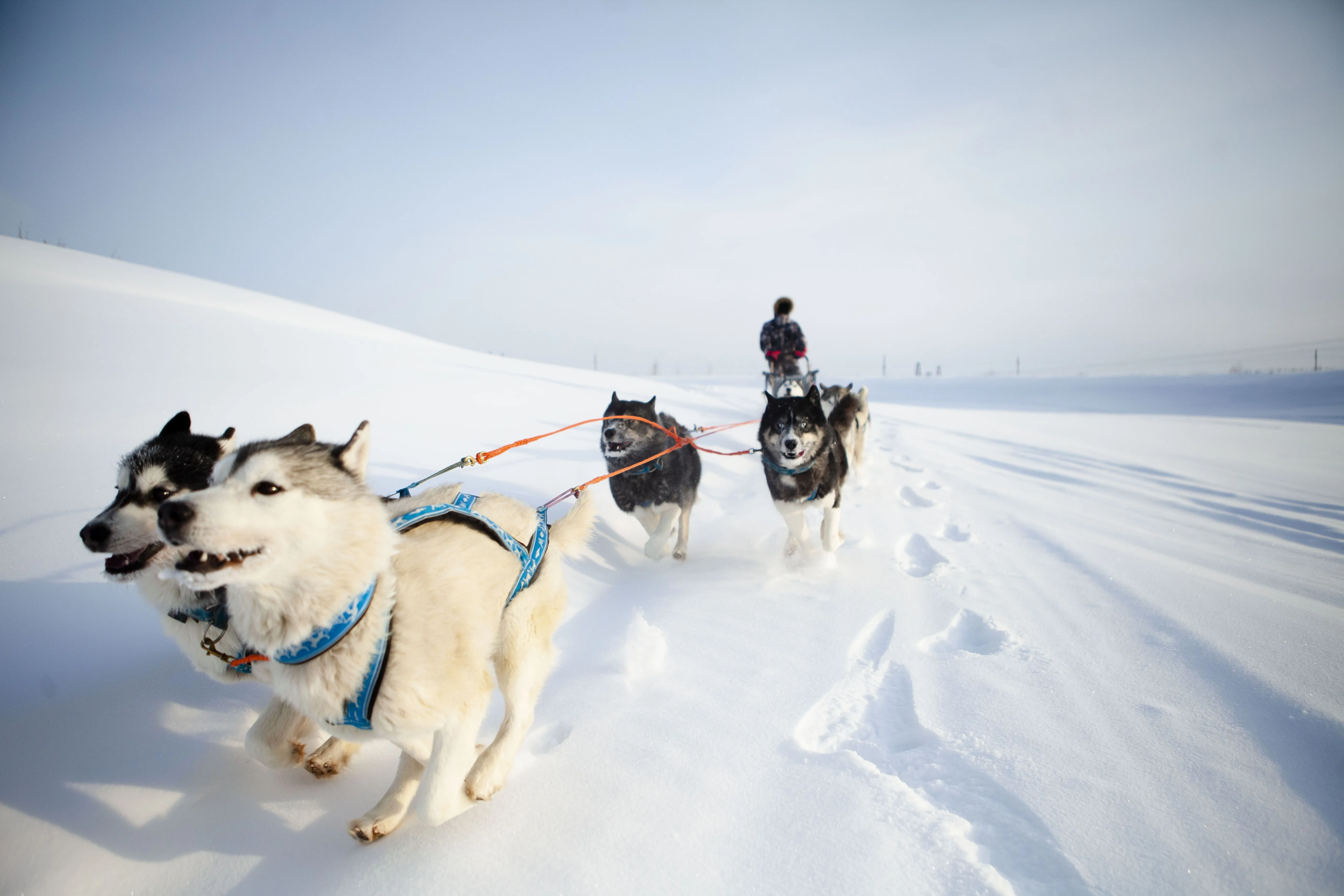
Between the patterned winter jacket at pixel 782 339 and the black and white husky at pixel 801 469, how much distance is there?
12.3 feet

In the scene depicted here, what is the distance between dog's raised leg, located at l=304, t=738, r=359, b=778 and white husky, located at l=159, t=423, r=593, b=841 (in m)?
0.35

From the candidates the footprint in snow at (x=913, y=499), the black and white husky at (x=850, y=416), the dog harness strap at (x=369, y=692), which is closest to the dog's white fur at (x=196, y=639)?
the dog harness strap at (x=369, y=692)

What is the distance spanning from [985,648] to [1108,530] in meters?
2.69

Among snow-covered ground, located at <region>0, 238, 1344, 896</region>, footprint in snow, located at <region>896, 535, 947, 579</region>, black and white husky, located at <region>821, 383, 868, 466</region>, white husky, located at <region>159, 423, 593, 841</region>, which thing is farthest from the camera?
black and white husky, located at <region>821, 383, 868, 466</region>

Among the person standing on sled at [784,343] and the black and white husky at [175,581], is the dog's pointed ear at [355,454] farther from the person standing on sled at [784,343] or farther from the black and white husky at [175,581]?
the person standing on sled at [784,343]

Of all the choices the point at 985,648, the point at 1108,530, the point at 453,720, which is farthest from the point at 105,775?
the point at 1108,530

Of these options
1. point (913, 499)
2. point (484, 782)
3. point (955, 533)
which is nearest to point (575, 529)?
point (484, 782)

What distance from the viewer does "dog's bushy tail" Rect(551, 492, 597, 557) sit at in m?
2.22

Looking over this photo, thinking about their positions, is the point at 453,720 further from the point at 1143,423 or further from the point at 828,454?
the point at 1143,423

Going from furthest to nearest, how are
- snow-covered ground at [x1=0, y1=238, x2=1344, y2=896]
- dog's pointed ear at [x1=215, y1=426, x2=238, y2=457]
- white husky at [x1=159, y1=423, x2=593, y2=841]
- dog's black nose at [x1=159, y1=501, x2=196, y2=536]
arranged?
dog's pointed ear at [x1=215, y1=426, x2=238, y2=457] < snow-covered ground at [x1=0, y1=238, x2=1344, y2=896] < white husky at [x1=159, y1=423, x2=593, y2=841] < dog's black nose at [x1=159, y1=501, x2=196, y2=536]

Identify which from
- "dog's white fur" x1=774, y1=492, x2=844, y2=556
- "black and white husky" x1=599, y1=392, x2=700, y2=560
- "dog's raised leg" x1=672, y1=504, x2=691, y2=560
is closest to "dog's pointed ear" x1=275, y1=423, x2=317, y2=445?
"black and white husky" x1=599, y1=392, x2=700, y2=560

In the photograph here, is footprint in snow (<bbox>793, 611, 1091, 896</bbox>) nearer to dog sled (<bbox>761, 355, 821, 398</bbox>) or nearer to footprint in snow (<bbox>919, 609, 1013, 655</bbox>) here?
footprint in snow (<bbox>919, 609, 1013, 655</bbox>)

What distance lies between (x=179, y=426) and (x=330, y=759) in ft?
4.53

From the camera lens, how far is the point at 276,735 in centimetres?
168
